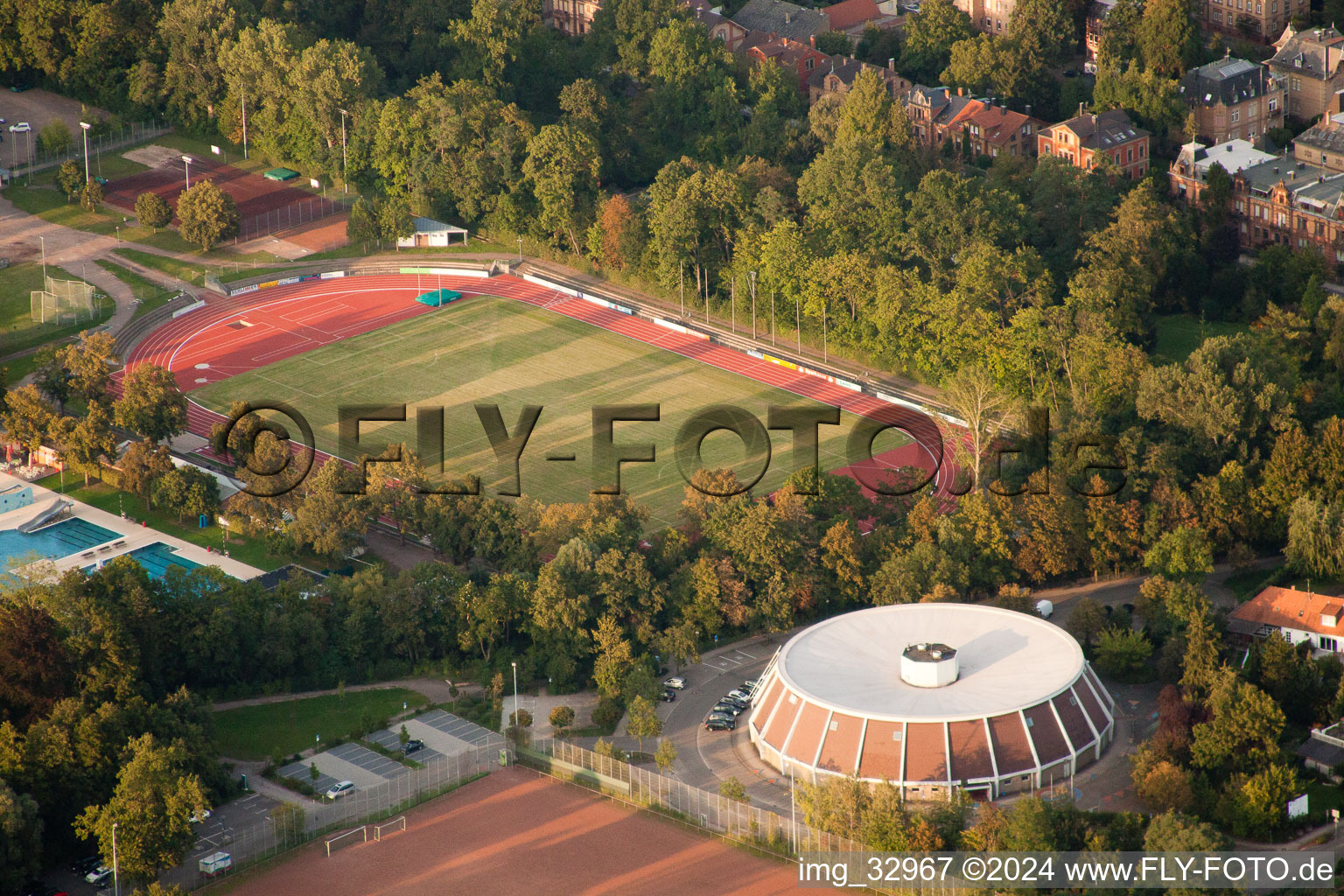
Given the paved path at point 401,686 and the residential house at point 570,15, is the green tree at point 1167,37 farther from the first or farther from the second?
the paved path at point 401,686

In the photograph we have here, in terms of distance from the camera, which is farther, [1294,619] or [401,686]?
[401,686]

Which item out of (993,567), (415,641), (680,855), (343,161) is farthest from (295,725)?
(343,161)

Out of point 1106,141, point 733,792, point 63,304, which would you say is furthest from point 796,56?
point 733,792

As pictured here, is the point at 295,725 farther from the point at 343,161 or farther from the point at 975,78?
the point at 975,78

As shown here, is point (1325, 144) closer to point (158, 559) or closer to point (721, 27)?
point (721, 27)

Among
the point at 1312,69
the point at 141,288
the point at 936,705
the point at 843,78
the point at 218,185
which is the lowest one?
the point at 936,705

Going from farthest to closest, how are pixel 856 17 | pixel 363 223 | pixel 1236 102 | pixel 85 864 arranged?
pixel 856 17 → pixel 363 223 → pixel 1236 102 → pixel 85 864
